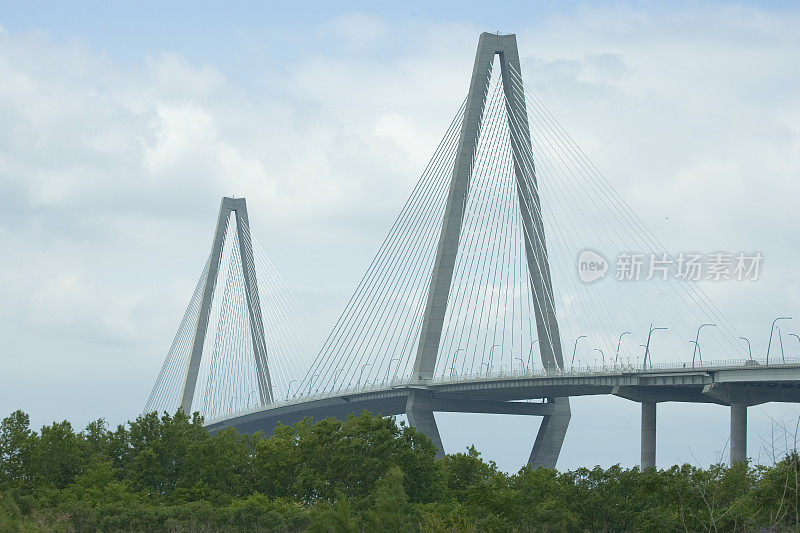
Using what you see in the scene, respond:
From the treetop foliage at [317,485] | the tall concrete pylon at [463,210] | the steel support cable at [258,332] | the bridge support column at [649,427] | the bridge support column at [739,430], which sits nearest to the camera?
the treetop foliage at [317,485]

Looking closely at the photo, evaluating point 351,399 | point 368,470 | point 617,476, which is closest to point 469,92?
point 351,399

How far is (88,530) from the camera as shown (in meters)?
46.9

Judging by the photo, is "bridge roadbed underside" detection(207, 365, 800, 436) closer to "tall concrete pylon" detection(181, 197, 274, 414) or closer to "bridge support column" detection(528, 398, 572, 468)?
"bridge support column" detection(528, 398, 572, 468)

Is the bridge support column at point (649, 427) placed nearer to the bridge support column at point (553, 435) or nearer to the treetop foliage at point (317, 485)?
the bridge support column at point (553, 435)

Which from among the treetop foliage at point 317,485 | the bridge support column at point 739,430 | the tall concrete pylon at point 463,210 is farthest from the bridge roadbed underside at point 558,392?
the treetop foliage at point 317,485

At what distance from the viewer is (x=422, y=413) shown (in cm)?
8938

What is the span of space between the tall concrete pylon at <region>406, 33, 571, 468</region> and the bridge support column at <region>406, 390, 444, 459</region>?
0.33ft

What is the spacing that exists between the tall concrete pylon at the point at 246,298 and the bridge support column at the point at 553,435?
104 feet

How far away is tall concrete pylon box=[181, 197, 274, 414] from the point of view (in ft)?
375

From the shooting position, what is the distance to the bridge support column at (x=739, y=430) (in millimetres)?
70688

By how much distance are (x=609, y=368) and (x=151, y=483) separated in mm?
31424

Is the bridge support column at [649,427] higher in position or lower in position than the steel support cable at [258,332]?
lower

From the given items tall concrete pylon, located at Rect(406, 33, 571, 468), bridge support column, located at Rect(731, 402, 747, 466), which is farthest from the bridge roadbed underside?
tall concrete pylon, located at Rect(406, 33, 571, 468)

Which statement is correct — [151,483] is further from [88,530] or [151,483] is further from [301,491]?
[88,530]
